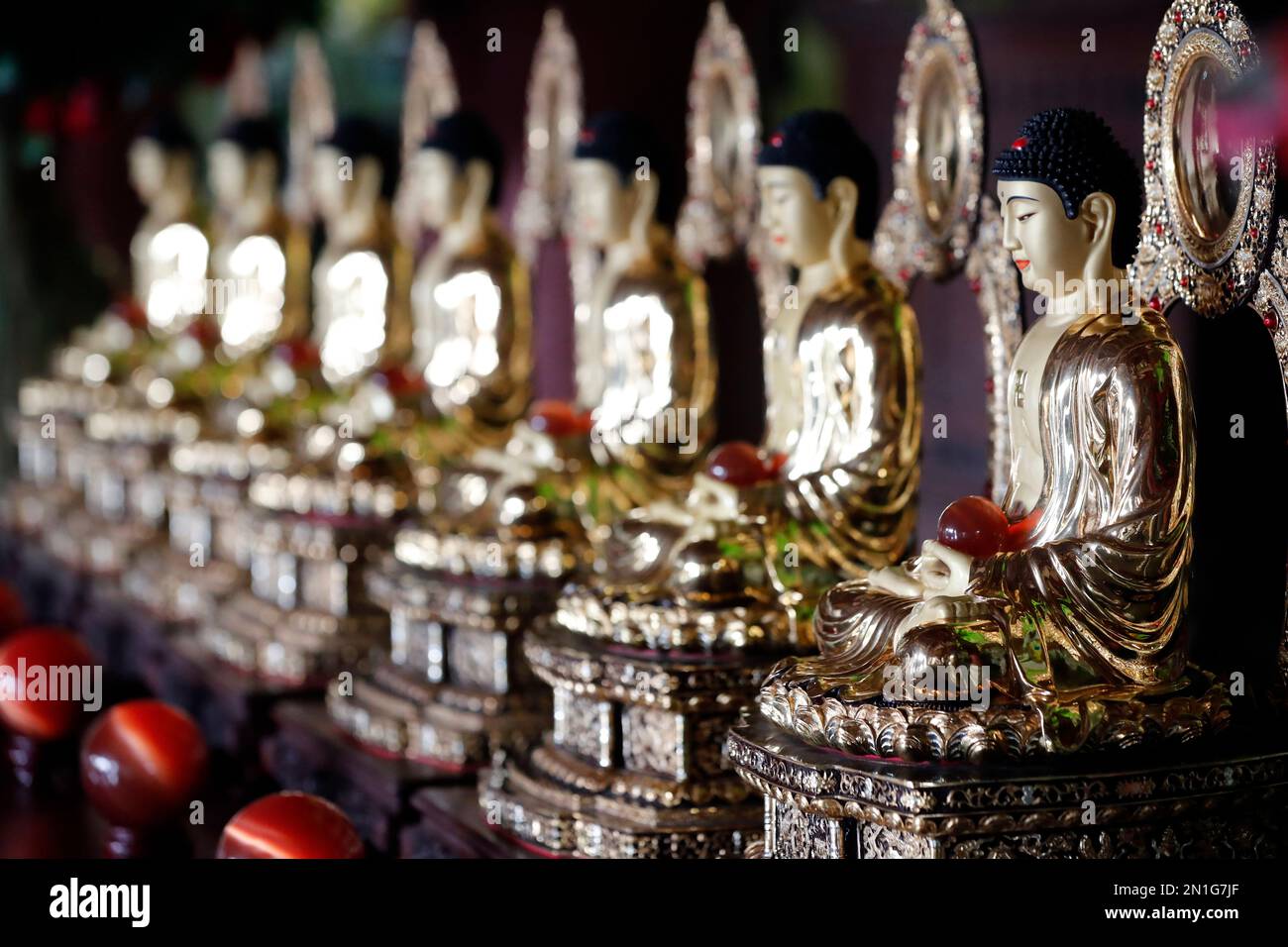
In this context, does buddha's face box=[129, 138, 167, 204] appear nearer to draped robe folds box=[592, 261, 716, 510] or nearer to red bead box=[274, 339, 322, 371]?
red bead box=[274, 339, 322, 371]

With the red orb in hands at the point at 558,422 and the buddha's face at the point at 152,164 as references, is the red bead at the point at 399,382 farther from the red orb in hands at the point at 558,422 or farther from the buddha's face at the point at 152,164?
the buddha's face at the point at 152,164

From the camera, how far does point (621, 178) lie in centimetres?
474

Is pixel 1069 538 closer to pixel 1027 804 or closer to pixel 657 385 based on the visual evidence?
pixel 1027 804

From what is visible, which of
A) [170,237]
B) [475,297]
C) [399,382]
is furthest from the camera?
[170,237]

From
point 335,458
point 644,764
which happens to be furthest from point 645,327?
point 644,764

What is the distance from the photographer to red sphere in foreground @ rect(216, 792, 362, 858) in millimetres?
3553

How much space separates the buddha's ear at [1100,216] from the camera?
3160 mm

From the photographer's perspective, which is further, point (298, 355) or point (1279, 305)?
point (298, 355)

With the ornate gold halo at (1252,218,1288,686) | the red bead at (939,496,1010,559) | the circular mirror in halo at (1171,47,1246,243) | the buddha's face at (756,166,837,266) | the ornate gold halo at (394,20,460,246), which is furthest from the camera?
the ornate gold halo at (394,20,460,246)

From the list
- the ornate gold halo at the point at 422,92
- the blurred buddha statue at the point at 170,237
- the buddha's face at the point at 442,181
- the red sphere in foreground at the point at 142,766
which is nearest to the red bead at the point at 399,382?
the buddha's face at the point at 442,181

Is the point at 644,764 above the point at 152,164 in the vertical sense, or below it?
below

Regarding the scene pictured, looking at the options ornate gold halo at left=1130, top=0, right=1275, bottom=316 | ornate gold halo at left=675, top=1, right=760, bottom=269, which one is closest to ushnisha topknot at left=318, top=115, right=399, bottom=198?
ornate gold halo at left=675, top=1, right=760, bottom=269

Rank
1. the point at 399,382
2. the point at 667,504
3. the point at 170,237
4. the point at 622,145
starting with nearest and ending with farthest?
the point at 667,504 → the point at 622,145 → the point at 399,382 → the point at 170,237

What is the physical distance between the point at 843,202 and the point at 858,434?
49cm
